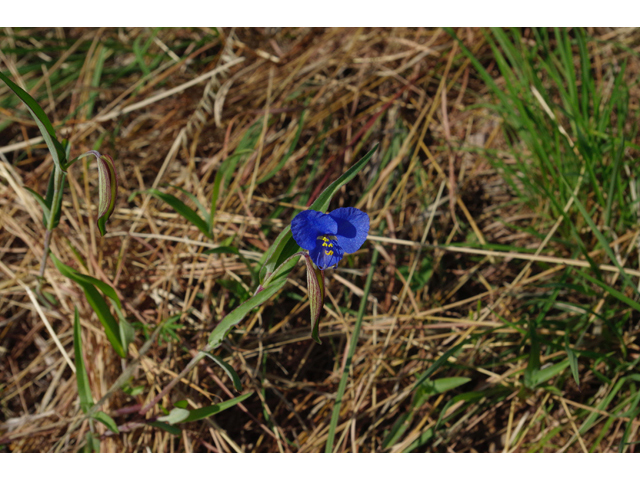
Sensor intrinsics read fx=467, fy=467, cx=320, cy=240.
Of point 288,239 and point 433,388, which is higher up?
point 288,239

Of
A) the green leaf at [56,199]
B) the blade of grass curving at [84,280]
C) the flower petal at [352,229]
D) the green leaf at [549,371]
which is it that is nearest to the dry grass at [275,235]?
the green leaf at [549,371]

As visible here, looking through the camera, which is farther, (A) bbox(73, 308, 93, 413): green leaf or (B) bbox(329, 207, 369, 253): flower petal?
(A) bbox(73, 308, 93, 413): green leaf

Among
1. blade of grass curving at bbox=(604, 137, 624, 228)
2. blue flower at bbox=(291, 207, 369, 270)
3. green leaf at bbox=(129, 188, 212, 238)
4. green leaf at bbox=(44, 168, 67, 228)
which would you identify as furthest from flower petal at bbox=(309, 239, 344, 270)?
blade of grass curving at bbox=(604, 137, 624, 228)

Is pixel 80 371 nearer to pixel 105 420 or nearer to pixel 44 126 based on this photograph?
pixel 105 420

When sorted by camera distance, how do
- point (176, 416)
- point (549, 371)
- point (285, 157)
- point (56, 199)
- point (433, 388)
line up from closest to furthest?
point (56, 199) → point (176, 416) → point (549, 371) → point (433, 388) → point (285, 157)

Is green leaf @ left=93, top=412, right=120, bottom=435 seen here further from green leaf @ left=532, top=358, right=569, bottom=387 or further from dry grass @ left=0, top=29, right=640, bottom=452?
green leaf @ left=532, top=358, right=569, bottom=387

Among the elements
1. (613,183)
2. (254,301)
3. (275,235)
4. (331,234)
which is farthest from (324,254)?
(613,183)

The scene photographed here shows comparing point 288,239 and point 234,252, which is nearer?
point 288,239

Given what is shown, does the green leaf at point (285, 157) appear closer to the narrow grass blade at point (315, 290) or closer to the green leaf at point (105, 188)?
the green leaf at point (105, 188)
